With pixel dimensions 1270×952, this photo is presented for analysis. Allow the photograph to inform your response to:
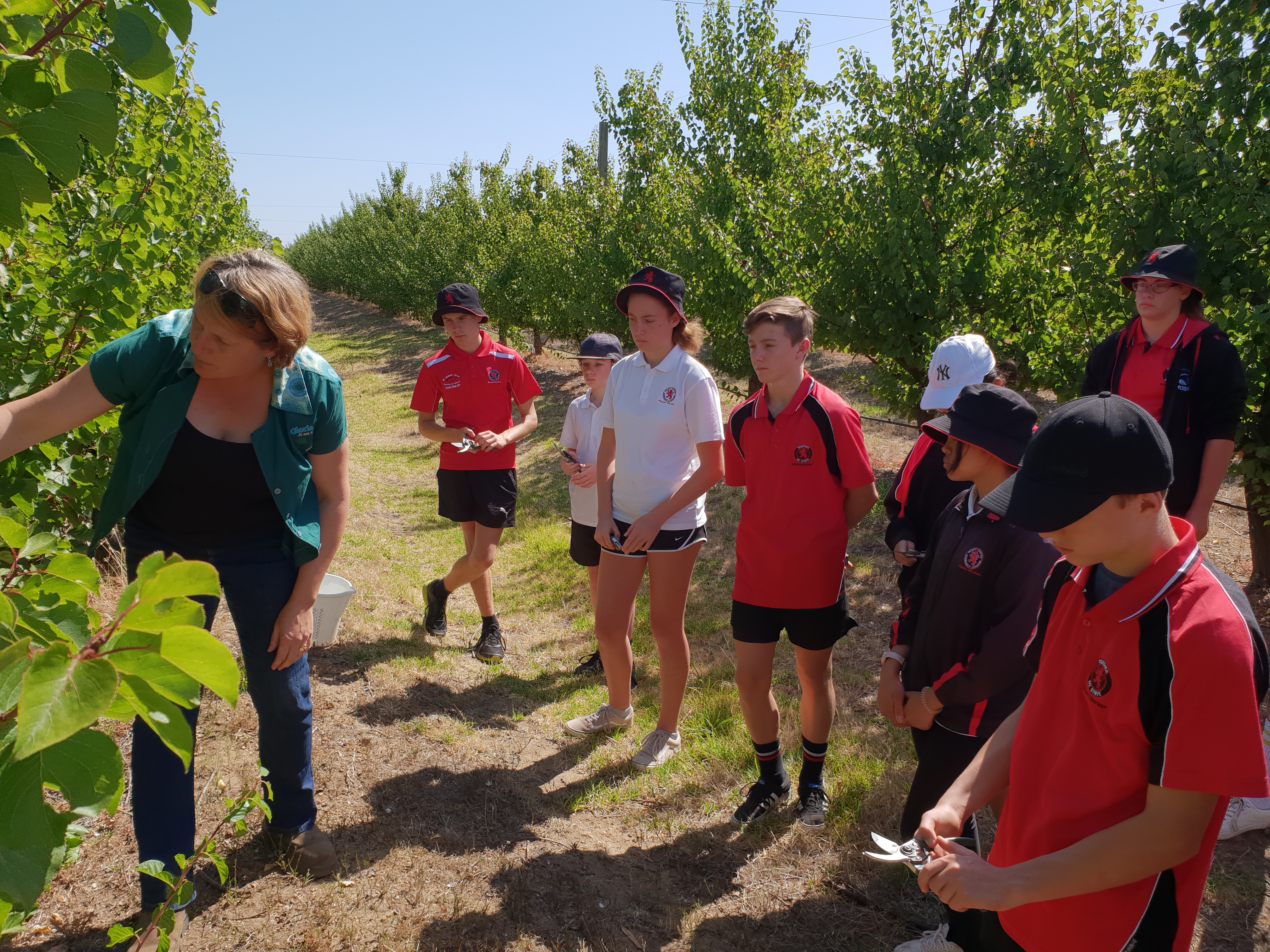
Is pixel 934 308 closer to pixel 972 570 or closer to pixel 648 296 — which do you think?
pixel 648 296

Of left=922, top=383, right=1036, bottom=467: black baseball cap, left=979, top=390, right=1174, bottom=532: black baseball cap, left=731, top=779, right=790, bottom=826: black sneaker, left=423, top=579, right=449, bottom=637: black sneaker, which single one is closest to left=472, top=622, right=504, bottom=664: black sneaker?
left=423, top=579, right=449, bottom=637: black sneaker

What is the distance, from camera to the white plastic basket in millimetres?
4461

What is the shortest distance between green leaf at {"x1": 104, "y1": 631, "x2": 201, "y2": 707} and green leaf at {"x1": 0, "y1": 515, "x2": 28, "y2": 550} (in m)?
0.41

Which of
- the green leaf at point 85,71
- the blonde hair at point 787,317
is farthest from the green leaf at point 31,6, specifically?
the blonde hair at point 787,317

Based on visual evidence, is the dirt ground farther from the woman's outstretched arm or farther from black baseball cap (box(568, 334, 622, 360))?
black baseball cap (box(568, 334, 622, 360))

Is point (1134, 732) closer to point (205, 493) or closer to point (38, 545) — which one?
point (38, 545)

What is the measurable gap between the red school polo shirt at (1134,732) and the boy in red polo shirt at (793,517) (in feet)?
4.26

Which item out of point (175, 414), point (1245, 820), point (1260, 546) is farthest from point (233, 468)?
point (1260, 546)

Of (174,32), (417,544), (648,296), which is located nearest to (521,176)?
(417,544)

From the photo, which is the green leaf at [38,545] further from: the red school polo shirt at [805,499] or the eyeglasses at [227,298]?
the red school polo shirt at [805,499]

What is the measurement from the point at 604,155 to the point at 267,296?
1773 cm

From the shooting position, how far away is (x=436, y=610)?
202 inches

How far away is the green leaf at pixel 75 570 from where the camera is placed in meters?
0.93

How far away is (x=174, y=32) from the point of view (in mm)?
948
